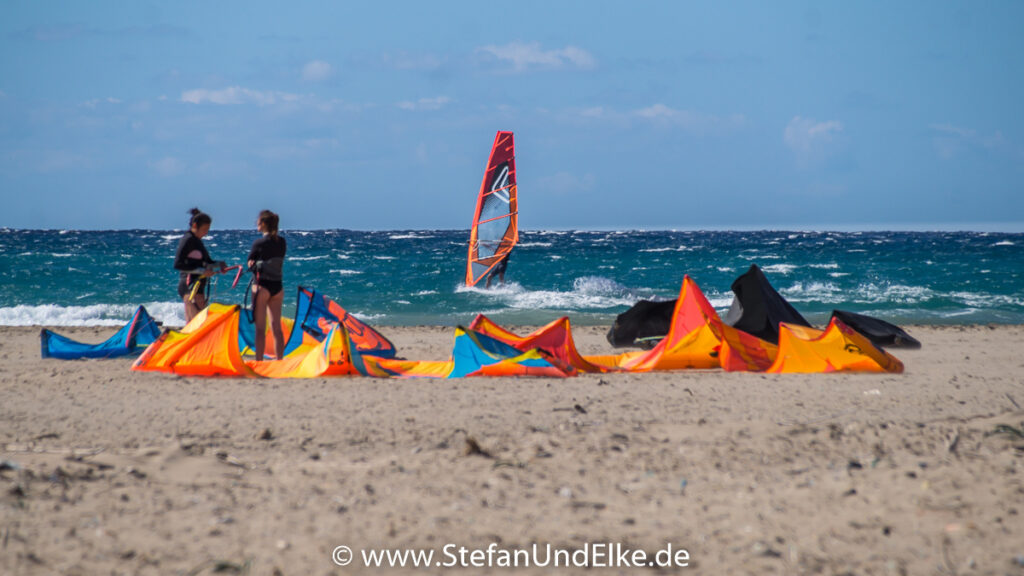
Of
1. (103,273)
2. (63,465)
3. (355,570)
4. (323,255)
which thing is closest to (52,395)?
(63,465)

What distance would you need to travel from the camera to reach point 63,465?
11.2ft

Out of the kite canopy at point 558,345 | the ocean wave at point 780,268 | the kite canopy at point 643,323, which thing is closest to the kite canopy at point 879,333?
the kite canopy at point 643,323

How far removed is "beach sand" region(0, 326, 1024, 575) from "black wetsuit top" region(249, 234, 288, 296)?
3.79ft

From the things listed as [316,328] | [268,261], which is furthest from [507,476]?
[316,328]

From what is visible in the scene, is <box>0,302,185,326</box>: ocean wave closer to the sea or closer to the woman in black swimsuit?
the sea

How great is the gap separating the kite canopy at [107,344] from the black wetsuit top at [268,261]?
1.87m

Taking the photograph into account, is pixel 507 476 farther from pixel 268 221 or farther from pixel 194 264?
pixel 194 264

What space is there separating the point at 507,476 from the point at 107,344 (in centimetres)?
541

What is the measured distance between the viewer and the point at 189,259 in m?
6.73

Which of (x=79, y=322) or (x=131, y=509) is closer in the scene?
(x=131, y=509)

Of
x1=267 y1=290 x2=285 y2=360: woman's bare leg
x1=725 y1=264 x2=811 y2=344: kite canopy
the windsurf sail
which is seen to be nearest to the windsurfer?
the windsurf sail

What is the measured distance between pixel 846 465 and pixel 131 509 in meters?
3.17

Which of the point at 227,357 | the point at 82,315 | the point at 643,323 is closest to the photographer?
the point at 227,357

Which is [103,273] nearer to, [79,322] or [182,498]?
[79,322]
